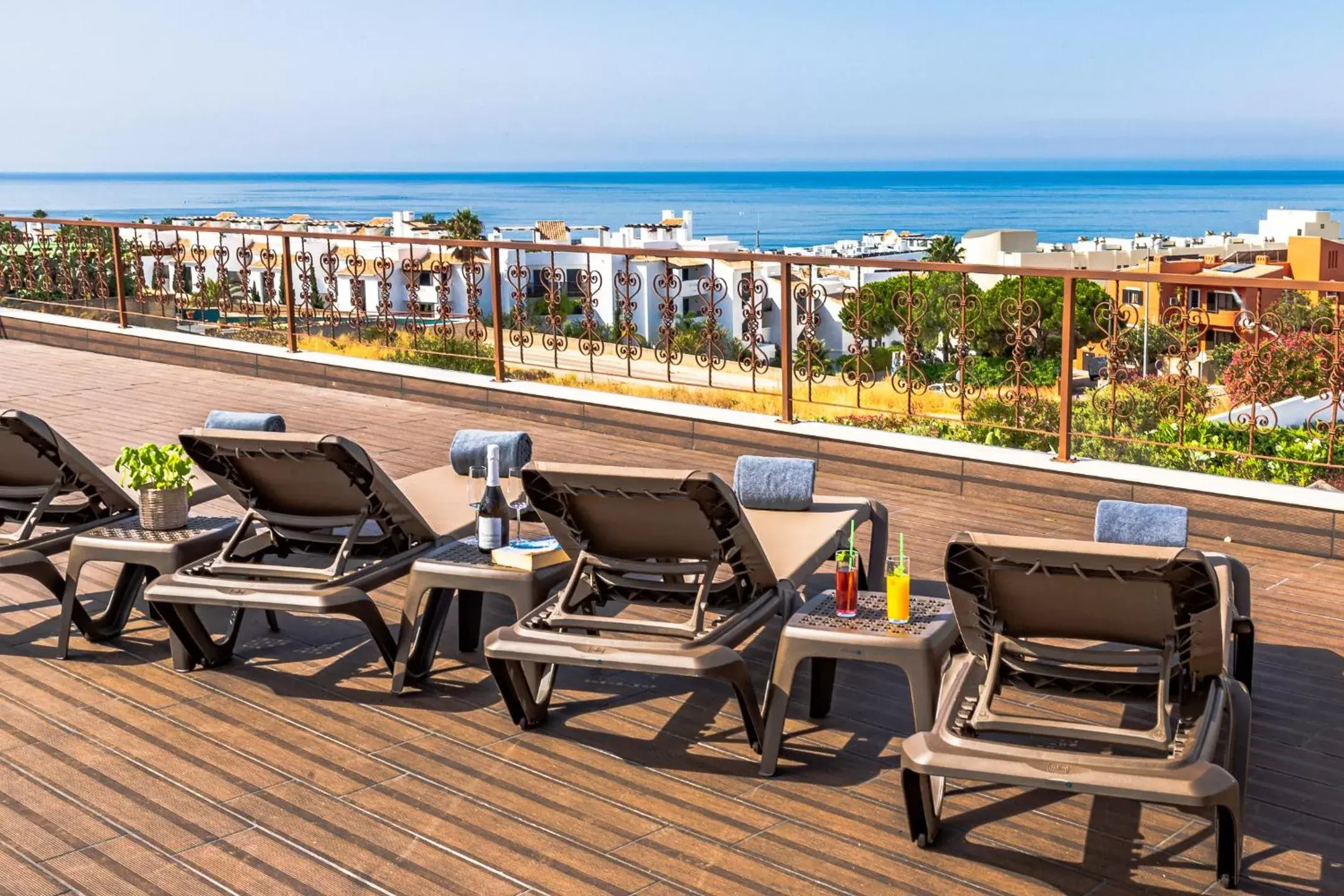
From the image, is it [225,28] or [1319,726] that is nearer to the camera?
[1319,726]

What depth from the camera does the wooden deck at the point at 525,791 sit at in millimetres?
3006

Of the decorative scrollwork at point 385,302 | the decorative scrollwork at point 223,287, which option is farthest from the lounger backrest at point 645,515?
the decorative scrollwork at point 223,287

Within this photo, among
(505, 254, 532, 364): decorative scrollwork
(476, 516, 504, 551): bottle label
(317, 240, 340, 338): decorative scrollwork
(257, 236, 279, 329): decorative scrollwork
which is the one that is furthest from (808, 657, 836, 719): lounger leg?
(257, 236, 279, 329): decorative scrollwork

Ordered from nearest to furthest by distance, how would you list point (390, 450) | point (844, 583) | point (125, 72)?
point (844, 583) → point (390, 450) → point (125, 72)

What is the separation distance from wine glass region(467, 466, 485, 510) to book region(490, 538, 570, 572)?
0.63 feet

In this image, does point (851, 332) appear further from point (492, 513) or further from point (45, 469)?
point (45, 469)

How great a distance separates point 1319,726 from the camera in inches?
150

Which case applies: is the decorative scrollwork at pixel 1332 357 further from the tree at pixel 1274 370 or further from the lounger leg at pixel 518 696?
the lounger leg at pixel 518 696

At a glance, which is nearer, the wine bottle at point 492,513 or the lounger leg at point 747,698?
the lounger leg at point 747,698

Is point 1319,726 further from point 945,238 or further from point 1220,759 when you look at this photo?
point 945,238

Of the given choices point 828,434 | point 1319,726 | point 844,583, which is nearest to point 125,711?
point 844,583

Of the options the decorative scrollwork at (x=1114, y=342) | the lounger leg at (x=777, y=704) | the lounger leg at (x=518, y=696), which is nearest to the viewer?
the lounger leg at (x=777, y=704)

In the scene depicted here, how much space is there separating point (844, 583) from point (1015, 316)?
3694mm

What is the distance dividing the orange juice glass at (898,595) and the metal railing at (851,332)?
111 inches
